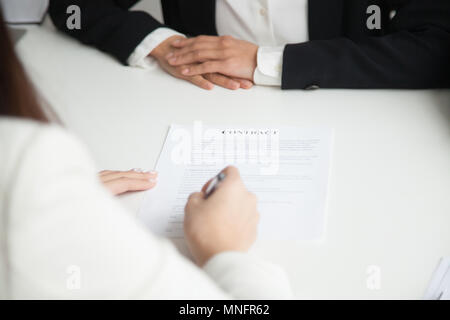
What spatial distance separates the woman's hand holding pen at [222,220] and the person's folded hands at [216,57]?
1.46ft

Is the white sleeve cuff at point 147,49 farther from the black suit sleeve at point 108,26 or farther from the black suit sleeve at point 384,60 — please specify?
the black suit sleeve at point 384,60

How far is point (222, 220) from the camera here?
0.75 metres

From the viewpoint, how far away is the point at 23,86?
1.63 feet

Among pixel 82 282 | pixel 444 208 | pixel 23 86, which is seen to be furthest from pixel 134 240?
pixel 444 208

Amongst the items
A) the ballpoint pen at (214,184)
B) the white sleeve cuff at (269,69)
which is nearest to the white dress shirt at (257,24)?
the white sleeve cuff at (269,69)

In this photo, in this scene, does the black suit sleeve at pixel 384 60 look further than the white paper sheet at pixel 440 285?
Yes

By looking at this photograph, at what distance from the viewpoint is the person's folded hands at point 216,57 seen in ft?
3.89

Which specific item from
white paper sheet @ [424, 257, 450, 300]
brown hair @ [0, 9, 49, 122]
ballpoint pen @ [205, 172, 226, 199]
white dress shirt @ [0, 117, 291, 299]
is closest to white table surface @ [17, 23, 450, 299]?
white paper sheet @ [424, 257, 450, 300]

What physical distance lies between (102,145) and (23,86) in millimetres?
545

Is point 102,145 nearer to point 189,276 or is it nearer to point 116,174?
point 116,174

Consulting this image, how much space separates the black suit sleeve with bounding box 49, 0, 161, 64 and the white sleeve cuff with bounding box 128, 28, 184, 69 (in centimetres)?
Result: 1

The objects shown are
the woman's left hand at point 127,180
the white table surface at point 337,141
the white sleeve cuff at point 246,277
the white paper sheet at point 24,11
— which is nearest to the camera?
the white sleeve cuff at point 246,277
